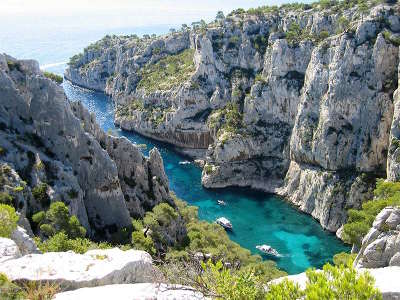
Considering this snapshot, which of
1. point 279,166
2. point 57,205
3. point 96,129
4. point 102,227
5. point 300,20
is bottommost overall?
point 279,166

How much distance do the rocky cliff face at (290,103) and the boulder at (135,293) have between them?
61.4 metres

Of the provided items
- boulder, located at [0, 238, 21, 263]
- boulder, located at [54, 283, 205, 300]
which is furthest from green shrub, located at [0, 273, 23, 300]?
boulder, located at [0, 238, 21, 263]

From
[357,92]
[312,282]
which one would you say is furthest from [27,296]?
[357,92]

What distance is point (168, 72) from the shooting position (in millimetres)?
148000

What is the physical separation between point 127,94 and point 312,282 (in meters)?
A: 145

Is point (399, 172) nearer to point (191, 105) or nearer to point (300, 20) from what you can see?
point (300, 20)

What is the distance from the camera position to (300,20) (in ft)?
364

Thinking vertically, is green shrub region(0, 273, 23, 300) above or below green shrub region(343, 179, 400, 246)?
above

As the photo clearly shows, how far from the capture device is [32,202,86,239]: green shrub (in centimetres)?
4059

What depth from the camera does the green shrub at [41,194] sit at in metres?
43.5

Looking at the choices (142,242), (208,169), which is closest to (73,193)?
(142,242)

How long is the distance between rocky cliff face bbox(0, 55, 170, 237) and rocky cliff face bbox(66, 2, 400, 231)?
43588 mm

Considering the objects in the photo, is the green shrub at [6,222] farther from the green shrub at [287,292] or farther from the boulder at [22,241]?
the green shrub at [287,292]

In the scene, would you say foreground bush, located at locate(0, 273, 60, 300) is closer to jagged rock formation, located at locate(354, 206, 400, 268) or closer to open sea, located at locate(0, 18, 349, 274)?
jagged rock formation, located at locate(354, 206, 400, 268)
